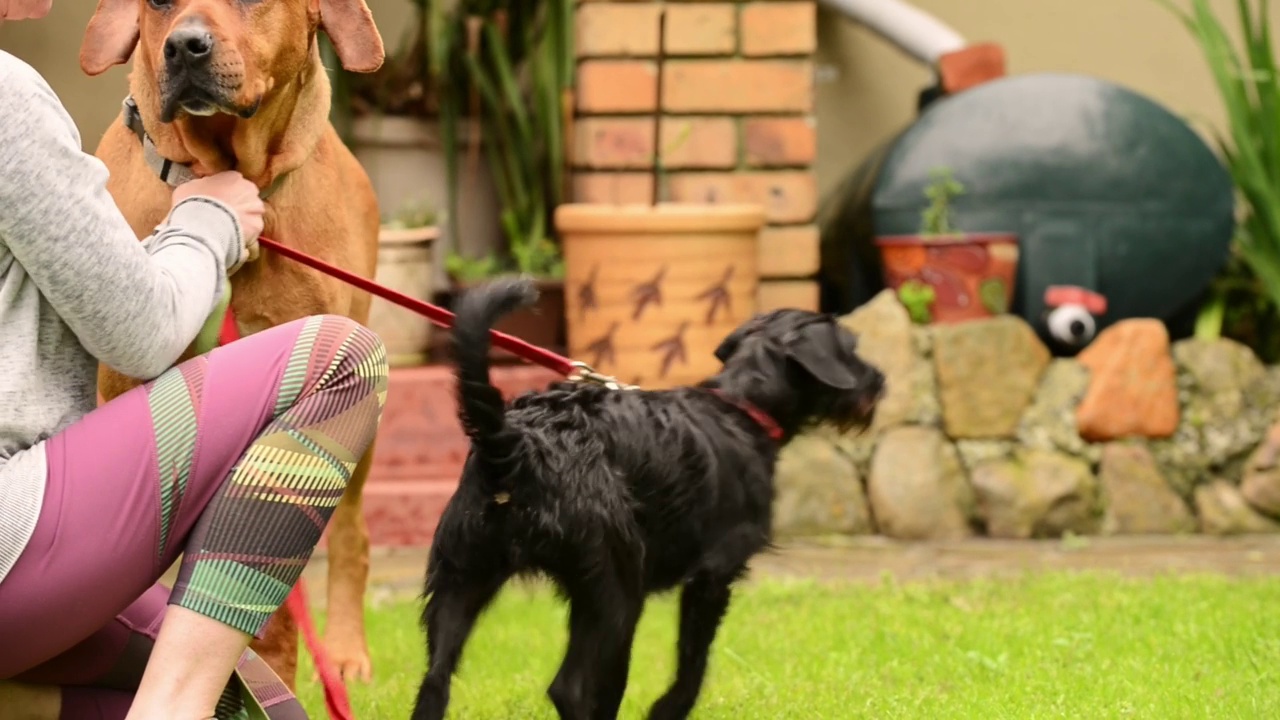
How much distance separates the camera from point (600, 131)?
17.8 feet

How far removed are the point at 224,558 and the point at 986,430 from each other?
351cm

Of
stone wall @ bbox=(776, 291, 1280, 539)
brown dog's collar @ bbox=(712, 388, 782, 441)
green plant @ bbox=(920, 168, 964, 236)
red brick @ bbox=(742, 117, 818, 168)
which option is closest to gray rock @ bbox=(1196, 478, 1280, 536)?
stone wall @ bbox=(776, 291, 1280, 539)

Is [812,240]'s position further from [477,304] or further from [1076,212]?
[477,304]

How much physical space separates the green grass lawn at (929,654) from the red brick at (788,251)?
4.99 ft

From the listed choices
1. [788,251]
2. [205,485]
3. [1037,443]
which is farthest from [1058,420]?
[205,485]

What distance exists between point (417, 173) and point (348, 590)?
269 cm

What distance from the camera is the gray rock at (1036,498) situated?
16.4ft

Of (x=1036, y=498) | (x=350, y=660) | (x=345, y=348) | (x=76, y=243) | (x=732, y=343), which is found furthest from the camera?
(x=1036, y=498)

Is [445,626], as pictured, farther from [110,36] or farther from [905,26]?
[905,26]

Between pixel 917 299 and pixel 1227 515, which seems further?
pixel 917 299

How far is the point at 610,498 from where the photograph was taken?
2422 millimetres

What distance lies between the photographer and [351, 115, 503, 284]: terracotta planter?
5.83m

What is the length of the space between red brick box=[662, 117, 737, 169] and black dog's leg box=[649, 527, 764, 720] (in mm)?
2900

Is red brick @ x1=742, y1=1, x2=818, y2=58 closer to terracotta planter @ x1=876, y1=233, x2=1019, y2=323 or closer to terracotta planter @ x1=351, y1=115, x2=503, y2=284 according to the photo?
terracotta planter @ x1=876, y1=233, x2=1019, y2=323
